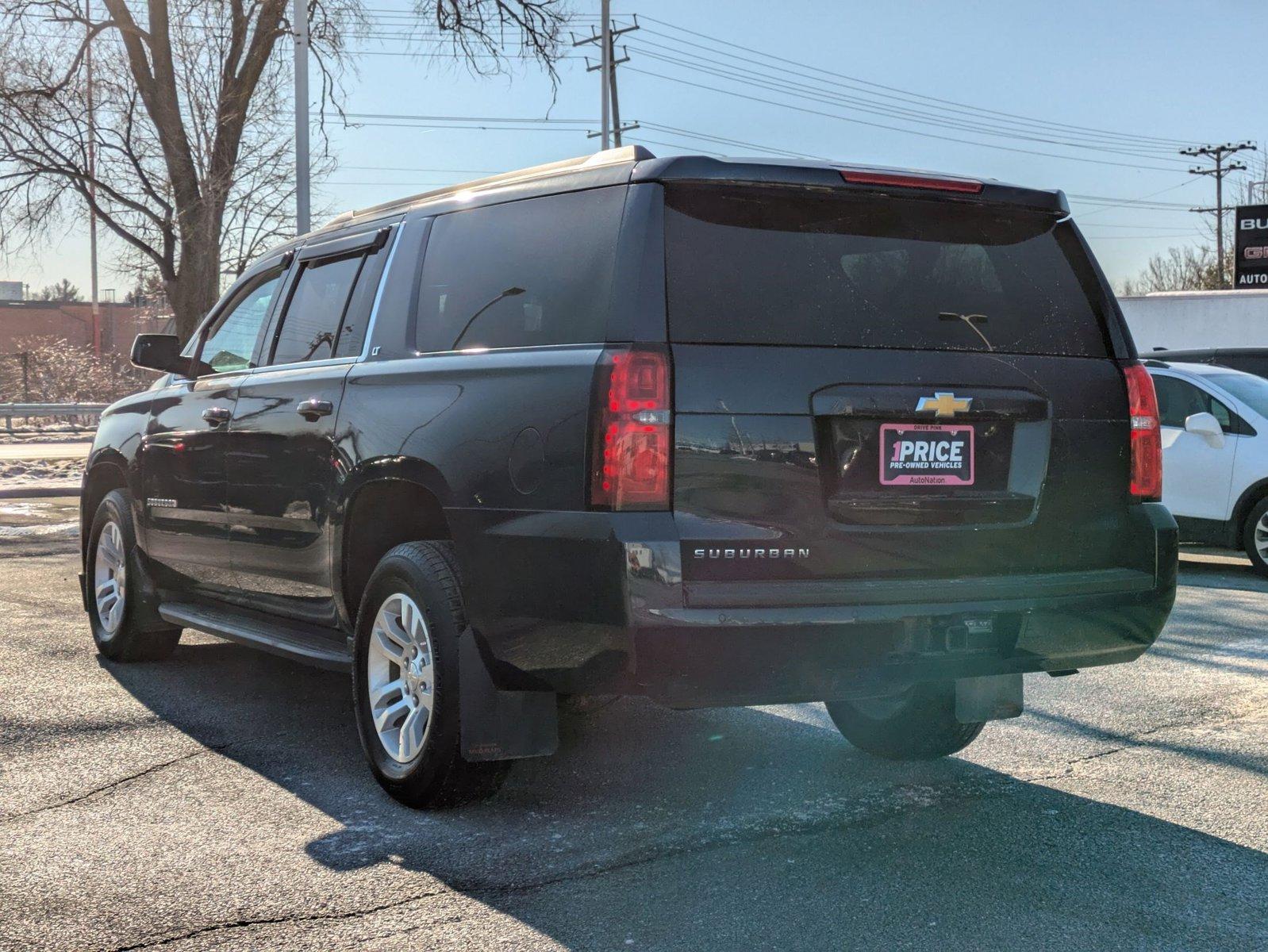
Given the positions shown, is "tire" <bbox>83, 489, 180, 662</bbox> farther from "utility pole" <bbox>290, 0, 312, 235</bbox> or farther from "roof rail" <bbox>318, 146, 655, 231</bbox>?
"utility pole" <bbox>290, 0, 312, 235</bbox>

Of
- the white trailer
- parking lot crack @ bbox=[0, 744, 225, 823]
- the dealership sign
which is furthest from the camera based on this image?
the dealership sign

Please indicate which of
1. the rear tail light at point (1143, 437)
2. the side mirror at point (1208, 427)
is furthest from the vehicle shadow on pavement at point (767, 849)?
the side mirror at point (1208, 427)

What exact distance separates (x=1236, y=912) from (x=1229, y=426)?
336 inches

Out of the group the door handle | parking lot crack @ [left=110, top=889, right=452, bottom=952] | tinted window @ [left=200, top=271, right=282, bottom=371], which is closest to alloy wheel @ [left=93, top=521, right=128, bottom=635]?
tinted window @ [left=200, top=271, right=282, bottom=371]

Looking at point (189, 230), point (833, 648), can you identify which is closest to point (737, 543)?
point (833, 648)

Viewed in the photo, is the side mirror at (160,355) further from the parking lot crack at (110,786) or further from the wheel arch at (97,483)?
the parking lot crack at (110,786)

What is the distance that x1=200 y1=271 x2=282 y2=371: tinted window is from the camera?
6223 millimetres

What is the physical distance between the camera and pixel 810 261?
4.07 metres

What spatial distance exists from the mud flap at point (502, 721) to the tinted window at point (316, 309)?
1.72 metres

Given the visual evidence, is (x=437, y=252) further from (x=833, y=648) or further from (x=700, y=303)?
(x=833, y=648)

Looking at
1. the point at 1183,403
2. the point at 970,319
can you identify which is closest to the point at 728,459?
the point at 970,319

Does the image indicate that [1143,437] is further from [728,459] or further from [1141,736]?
[1141,736]

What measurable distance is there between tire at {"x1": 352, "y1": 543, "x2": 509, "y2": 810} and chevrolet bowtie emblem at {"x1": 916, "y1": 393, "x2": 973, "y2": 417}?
1485mm

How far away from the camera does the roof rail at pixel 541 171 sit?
4094 millimetres
